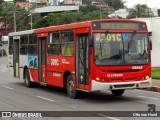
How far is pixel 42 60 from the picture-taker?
66.1 feet

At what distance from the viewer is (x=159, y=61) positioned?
1348 inches

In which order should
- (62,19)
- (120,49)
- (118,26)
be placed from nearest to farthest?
(120,49) < (118,26) < (62,19)

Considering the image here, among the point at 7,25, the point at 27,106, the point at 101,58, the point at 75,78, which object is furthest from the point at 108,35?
the point at 7,25

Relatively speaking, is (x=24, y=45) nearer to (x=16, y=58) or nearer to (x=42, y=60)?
(x=16, y=58)

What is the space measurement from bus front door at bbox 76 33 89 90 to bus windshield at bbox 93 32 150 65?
1.86 feet

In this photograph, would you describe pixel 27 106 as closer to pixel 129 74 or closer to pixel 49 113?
pixel 49 113

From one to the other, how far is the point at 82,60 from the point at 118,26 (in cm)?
175

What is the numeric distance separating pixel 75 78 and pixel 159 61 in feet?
62.8

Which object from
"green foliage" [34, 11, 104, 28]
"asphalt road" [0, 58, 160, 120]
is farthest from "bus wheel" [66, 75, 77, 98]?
"green foliage" [34, 11, 104, 28]

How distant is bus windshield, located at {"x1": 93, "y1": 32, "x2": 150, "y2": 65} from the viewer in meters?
15.0

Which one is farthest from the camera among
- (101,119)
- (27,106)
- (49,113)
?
(27,106)

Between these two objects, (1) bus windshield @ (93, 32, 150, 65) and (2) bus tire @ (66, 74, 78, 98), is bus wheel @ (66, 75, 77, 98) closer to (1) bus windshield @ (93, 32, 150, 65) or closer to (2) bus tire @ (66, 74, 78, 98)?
(2) bus tire @ (66, 74, 78, 98)

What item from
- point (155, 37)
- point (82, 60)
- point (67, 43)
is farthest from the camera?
point (155, 37)

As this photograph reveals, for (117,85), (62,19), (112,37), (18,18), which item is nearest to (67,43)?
(112,37)
